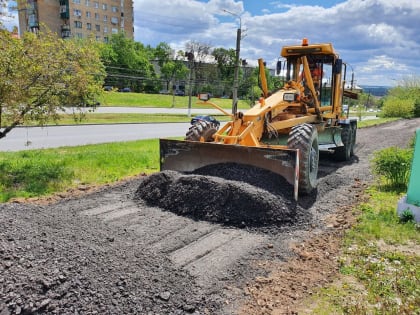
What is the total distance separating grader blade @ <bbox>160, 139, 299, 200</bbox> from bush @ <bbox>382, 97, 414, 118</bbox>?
35.8m

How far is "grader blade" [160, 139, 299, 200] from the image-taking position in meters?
5.96

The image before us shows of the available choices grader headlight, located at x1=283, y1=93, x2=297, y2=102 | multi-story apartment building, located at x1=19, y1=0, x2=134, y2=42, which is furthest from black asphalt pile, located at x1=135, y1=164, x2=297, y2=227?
multi-story apartment building, located at x1=19, y1=0, x2=134, y2=42

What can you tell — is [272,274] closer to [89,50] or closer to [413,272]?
[413,272]

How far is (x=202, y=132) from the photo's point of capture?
7.55 meters

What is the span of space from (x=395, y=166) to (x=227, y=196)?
3.80 m

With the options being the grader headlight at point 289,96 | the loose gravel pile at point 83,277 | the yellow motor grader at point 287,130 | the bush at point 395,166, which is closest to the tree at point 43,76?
the yellow motor grader at point 287,130

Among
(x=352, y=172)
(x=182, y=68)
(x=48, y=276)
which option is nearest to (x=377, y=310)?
(x=48, y=276)

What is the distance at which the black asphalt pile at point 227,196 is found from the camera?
17.9 ft

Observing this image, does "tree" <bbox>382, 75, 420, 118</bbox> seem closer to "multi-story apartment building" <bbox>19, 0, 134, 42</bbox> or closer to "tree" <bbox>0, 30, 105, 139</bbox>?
"tree" <bbox>0, 30, 105, 139</bbox>

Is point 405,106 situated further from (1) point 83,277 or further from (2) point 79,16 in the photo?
(2) point 79,16

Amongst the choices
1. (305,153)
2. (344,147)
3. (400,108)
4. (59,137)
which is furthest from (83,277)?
(400,108)

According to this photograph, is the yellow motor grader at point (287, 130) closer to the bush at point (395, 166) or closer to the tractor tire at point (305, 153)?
the tractor tire at point (305, 153)

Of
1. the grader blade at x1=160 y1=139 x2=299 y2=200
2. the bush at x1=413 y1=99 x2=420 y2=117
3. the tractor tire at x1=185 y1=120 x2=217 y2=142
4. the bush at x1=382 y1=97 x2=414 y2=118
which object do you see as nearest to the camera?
the grader blade at x1=160 y1=139 x2=299 y2=200

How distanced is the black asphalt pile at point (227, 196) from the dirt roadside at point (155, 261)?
0.34 feet
